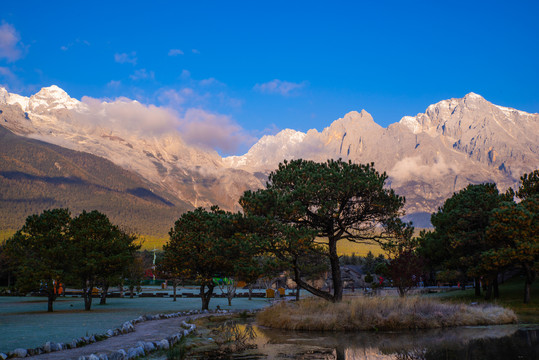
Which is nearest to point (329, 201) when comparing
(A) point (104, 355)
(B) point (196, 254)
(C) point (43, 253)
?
(B) point (196, 254)

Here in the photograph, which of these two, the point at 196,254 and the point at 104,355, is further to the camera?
the point at 196,254

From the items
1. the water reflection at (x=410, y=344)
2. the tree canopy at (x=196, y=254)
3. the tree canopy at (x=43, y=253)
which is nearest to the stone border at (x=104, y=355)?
the water reflection at (x=410, y=344)

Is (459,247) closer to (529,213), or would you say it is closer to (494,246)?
(494,246)

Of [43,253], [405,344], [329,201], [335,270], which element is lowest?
[405,344]

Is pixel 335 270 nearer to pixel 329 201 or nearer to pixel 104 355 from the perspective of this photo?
pixel 329 201

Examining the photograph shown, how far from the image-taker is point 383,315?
83.6 feet

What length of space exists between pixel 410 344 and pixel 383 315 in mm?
6899

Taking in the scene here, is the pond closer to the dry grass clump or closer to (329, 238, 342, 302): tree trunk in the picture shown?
the dry grass clump

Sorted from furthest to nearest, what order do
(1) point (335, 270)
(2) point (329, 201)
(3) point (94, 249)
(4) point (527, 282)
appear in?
(3) point (94, 249), (4) point (527, 282), (1) point (335, 270), (2) point (329, 201)

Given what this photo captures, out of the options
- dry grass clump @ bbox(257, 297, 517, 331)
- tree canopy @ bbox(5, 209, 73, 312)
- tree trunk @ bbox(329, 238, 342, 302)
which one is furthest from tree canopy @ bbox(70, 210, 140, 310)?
tree trunk @ bbox(329, 238, 342, 302)

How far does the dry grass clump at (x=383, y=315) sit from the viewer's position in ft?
82.0

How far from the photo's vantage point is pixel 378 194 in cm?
2934

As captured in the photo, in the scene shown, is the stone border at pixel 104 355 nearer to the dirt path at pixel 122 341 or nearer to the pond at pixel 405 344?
the dirt path at pixel 122 341

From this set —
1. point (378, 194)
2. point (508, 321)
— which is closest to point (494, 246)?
Answer: point (508, 321)
